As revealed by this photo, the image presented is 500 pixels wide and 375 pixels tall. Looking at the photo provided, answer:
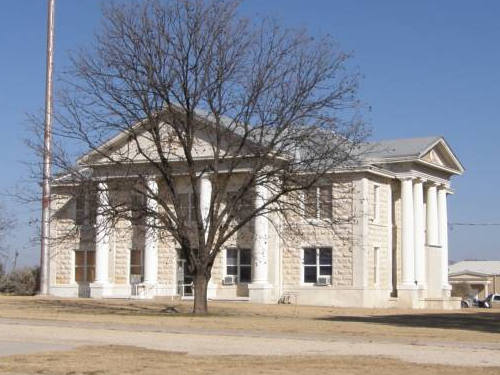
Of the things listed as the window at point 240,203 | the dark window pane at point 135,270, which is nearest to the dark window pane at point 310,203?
the window at point 240,203

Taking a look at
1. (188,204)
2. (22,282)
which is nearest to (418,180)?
(188,204)

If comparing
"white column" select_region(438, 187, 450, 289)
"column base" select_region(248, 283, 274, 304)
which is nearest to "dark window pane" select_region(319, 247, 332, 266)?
"column base" select_region(248, 283, 274, 304)

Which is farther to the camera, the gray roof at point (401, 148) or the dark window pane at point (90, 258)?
the dark window pane at point (90, 258)

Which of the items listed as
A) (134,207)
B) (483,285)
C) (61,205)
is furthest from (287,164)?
(483,285)

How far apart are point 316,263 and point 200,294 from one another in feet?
54.3

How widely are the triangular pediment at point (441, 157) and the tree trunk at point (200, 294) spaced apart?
2071 centimetres

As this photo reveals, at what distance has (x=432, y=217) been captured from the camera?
176 ft

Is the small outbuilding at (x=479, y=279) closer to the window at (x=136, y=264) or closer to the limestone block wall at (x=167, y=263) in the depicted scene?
the limestone block wall at (x=167, y=263)

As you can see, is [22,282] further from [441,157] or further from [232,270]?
[441,157]

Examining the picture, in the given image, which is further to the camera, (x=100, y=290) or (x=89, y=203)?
(x=100, y=290)

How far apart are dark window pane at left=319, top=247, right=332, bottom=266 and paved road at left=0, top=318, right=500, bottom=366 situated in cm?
2476

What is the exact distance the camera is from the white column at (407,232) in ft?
165

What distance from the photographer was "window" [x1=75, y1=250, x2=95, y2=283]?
53.8 meters

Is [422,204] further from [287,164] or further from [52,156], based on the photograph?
[52,156]
